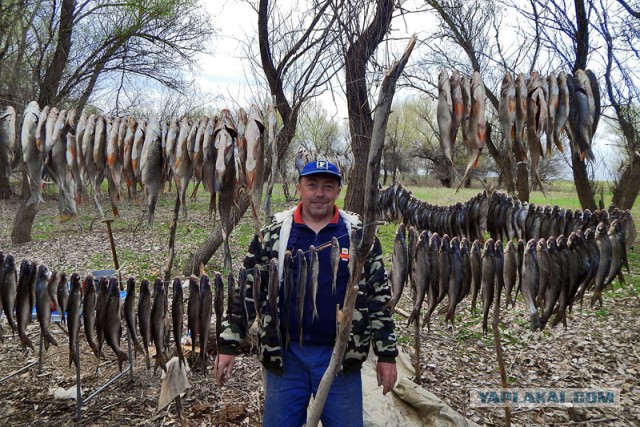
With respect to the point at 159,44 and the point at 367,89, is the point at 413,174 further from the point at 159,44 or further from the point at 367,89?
the point at 367,89

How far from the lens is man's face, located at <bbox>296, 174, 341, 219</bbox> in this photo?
2436mm

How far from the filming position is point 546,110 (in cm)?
196

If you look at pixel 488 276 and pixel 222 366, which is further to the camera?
pixel 488 276

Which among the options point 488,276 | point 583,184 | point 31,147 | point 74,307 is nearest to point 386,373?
point 488,276

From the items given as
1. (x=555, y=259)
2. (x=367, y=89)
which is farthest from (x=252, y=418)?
(x=367, y=89)

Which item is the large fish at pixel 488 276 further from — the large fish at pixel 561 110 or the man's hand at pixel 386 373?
the large fish at pixel 561 110

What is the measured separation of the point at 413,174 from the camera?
131 ft

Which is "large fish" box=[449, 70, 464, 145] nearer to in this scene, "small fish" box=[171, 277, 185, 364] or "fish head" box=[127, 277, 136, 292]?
"small fish" box=[171, 277, 185, 364]

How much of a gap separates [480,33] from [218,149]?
11.5m

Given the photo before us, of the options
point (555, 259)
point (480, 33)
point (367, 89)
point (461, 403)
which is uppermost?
point (480, 33)

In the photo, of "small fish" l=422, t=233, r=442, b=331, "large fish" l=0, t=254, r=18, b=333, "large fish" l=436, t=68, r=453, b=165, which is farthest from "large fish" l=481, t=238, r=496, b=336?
"large fish" l=0, t=254, r=18, b=333

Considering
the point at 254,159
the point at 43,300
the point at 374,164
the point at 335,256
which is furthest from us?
the point at 43,300

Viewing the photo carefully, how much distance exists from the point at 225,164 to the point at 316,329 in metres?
1.09

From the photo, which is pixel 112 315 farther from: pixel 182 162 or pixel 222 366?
pixel 182 162
